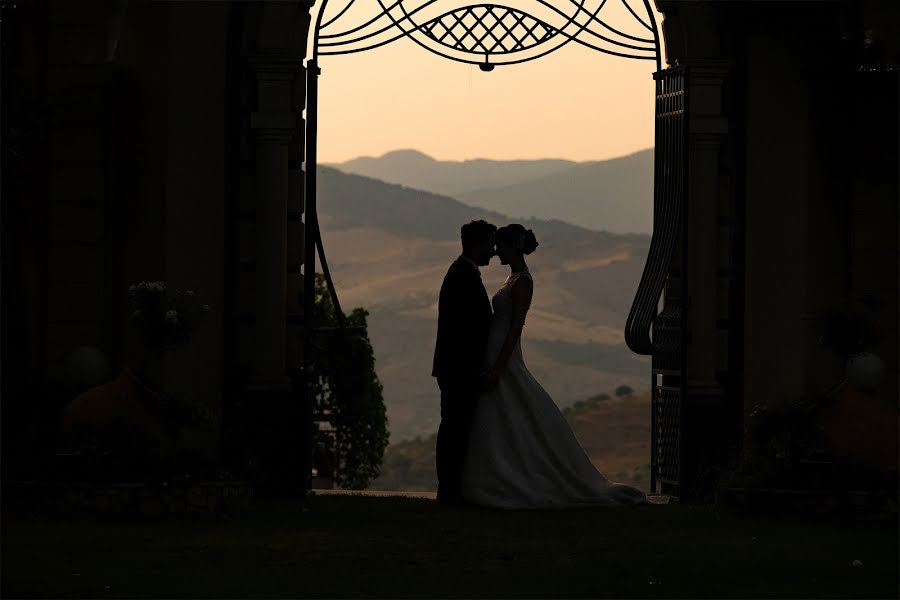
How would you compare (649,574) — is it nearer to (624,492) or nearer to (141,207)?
(624,492)

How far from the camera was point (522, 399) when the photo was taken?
1101 cm

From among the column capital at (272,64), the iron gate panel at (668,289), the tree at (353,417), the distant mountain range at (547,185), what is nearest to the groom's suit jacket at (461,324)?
the iron gate panel at (668,289)

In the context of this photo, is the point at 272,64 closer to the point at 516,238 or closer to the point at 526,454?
the point at 516,238

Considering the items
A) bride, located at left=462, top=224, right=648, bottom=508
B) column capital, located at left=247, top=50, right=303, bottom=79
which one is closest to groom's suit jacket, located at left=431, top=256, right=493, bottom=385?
bride, located at left=462, top=224, right=648, bottom=508

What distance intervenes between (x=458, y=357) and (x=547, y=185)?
100933 millimetres

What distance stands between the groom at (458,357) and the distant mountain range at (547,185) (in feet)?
289

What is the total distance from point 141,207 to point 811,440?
4.57 m

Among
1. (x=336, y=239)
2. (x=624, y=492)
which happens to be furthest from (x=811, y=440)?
(x=336, y=239)

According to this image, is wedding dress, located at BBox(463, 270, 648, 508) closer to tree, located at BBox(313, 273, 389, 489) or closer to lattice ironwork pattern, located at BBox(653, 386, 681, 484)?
lattice ironwork pattern, located at BBox(653, 386, 681, 484)

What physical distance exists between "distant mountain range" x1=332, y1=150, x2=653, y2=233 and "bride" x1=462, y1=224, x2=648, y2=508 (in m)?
87.8

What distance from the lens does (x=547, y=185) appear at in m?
111

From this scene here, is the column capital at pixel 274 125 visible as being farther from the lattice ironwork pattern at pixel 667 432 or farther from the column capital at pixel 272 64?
the lattice ironwork pattern at pixel 667 432

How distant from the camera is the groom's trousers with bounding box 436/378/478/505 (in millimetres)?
10938

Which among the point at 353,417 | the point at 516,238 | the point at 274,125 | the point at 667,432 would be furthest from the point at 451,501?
the point at 353,417
